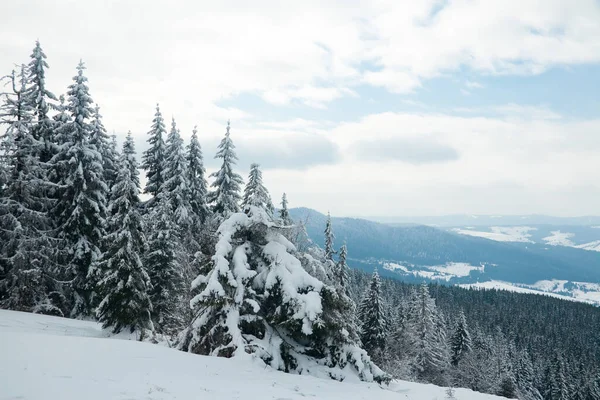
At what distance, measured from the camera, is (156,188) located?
30953 mm

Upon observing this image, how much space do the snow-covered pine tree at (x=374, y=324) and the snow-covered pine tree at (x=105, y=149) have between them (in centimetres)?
2721

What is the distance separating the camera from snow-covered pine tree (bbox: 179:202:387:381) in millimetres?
11891

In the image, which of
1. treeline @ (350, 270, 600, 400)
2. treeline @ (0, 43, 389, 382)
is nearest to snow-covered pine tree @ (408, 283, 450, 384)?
treeline @ (350, 270, 600, 400)

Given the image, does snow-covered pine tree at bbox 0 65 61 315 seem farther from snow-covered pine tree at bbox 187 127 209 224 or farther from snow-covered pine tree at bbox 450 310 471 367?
snow-covered pine tree at bbox 450 310 471 367

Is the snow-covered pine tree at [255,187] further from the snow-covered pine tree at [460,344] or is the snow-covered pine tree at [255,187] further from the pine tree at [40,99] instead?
the snow-covered pine tree at [460,344]

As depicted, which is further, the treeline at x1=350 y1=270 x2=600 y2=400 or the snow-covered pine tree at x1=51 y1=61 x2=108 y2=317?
the treeline at x1=350 y1=270 x2=600 y2=400

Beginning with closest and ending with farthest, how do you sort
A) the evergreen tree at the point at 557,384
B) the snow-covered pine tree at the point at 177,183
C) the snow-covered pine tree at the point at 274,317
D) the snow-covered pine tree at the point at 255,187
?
the snow-covered pine tree at the point at 274,317 < the snow-covered pine tree at the point at 255,187 < the snow-covered pine tree at the point at 177,183 < the evergreen tree at the point at 557,384

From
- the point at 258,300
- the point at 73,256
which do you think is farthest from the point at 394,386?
the point at 73,256

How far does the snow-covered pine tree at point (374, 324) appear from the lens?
40.3 meters

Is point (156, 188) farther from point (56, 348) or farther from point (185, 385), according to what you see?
point (185, 385)

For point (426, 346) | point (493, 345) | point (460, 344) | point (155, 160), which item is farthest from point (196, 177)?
point (493, 345)

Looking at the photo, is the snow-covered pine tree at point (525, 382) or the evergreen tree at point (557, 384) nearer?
the snow-covered pine tree at point (525, 382)

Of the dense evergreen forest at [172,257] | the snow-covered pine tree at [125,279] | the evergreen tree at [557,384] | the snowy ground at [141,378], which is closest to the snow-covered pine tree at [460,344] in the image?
the dense evergreen forest at [172,257]

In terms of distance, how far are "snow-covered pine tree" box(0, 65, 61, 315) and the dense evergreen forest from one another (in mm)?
78
